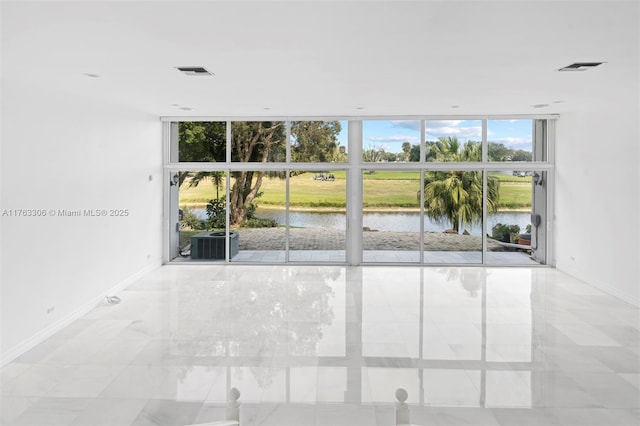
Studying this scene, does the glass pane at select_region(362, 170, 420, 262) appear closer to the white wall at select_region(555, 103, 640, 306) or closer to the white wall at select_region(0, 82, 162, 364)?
the white wall at select_region(555, 103, 640, 306)

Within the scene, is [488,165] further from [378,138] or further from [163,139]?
[163,139]

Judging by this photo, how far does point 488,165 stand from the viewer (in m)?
10.2

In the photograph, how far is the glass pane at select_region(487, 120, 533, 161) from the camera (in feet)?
33.6

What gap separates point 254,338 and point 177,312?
171 cm

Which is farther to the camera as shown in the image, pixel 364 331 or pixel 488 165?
pixel 488 165

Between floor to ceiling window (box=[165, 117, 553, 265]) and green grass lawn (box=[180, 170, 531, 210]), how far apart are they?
0.08ft

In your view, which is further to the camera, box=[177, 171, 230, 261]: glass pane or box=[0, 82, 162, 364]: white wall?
box=[177, 171, 230, 261]: glass pane

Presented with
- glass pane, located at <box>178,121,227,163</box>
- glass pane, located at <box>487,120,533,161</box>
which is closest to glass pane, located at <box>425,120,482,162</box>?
glass pane, located at <box>487,120,533,161</box>

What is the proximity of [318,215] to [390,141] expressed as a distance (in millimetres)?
2348

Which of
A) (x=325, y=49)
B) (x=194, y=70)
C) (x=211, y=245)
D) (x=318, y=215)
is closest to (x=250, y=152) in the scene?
(x=318, y=215)

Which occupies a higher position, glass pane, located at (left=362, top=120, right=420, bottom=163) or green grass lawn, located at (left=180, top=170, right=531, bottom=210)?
glass pane, located at (left=362, top=120, right=420, bottom=163)

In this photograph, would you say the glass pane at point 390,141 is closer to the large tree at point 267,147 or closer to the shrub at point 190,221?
the large tree at point 267,147

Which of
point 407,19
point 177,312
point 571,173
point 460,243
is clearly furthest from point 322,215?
point 407,19

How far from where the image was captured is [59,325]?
6027 mm
